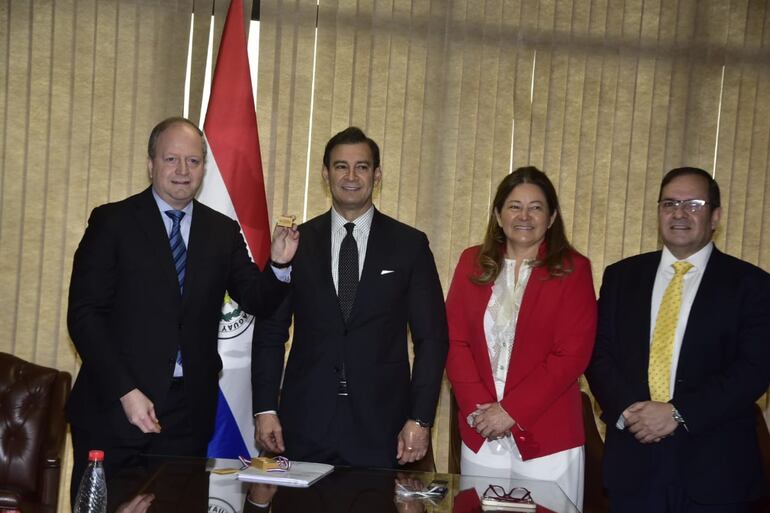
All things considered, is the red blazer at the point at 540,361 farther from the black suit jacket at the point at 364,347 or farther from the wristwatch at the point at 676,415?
the wristwatch at the point at 676,415

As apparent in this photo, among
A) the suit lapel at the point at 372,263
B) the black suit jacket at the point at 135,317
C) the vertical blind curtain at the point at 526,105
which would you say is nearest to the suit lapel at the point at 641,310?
the suit lapel at the point at 372,263

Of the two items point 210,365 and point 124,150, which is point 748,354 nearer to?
point 210,365

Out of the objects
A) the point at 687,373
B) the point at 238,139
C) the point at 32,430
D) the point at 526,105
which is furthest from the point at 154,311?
the point at 526,105

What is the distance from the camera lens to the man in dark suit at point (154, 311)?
3.10 meters

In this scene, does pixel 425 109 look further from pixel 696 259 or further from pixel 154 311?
pixel 154 311

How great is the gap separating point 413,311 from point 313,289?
40cm

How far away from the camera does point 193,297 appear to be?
3.26 metres

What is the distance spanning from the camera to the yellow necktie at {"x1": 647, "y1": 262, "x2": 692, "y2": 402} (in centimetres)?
338

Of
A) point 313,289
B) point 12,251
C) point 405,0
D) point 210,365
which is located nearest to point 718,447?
point 313,289

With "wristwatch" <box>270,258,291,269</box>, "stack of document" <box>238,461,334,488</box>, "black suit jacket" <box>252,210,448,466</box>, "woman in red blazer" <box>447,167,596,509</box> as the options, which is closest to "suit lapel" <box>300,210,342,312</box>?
"black suit jacket" <box>252,210,448,466</box>

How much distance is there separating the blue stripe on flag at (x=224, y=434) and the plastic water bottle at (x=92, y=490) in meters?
2.14

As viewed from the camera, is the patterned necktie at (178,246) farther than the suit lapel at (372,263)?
No

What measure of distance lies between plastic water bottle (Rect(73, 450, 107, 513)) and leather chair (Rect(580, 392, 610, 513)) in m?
2.72

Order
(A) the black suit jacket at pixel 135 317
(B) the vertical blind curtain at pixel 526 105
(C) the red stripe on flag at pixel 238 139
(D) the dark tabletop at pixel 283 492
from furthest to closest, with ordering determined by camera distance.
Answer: (B) the vertical blind curtain at pixel 526 105 < (C) the red stripe on flag at pixel 238 139 < (A) the black suit jacket at pixel 135 317 < (D) the dark tabletop at pixel 283 492
